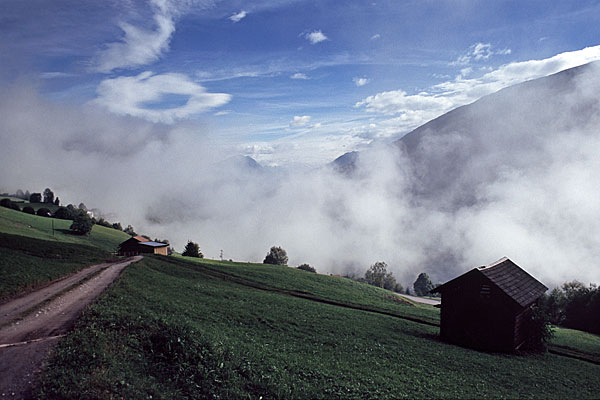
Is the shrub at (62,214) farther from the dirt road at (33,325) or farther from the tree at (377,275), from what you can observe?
the tree at (377,275)

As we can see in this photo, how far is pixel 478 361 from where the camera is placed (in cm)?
2514

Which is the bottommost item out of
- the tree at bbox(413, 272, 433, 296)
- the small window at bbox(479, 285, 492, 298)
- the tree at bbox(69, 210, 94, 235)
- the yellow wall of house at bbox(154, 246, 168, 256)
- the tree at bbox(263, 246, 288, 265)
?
the tree at bbox(413, 272, 433, 296)

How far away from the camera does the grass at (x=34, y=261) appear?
29906 mm

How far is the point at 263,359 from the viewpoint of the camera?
18750 mm

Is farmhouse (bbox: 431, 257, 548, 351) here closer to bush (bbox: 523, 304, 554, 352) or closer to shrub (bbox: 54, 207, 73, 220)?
bush (bbox: 523, 304, 554, 352)

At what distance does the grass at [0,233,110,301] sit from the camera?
29.9 meters

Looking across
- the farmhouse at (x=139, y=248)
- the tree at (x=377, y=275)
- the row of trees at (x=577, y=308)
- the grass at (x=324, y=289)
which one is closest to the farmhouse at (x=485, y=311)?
the grass at (x=324, y=289)

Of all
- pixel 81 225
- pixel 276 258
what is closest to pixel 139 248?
pixel 81 225

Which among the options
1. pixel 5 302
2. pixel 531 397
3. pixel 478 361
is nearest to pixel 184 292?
pixel 5 302

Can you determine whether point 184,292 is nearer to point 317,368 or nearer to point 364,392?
point 317,368

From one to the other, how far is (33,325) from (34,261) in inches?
856

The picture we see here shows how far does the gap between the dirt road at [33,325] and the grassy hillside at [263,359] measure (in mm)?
938

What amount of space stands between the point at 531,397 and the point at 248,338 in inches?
640

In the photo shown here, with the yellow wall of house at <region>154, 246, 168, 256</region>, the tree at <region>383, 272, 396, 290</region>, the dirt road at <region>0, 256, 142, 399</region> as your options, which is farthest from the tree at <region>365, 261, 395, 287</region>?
the dirt road at <region>0, 256, 142, 399</region>
